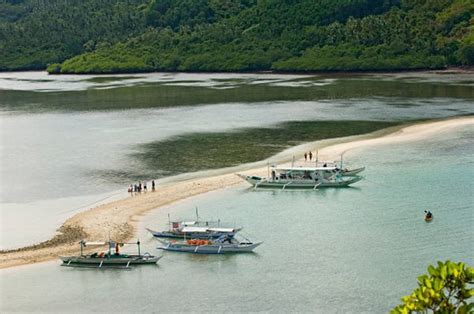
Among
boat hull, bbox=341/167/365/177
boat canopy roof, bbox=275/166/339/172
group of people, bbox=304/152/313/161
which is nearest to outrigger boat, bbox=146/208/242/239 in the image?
boat canopy roof, bbox=275/166/339/172

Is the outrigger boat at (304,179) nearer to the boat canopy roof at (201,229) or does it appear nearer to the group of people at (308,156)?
the group of people at (308,156)

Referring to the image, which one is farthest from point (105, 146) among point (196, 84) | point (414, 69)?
point (414, 69)

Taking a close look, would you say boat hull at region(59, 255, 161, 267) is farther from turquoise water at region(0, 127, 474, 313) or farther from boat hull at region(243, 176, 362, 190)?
boat hull at region(243, 176, 362, 190)

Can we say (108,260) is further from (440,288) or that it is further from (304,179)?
(440,288)

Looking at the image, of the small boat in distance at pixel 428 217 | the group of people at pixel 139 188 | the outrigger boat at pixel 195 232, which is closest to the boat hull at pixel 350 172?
the small boat in distance at pixel 428 217

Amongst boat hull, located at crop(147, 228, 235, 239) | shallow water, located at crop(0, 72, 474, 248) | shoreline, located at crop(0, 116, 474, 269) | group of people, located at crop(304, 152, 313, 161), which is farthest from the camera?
group of people, located at crop(304, 152, 313, 161)

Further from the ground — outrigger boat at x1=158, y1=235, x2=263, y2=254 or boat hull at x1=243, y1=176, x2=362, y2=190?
boat hull at x1=243, y1=176, x2=362, y2=190

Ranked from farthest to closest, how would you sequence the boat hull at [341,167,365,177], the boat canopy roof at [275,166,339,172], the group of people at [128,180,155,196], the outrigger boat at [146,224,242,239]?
1. the boat hull at [341,167,365,177]
2. the boat canopy roof at [275,166,339,172]
3. the group of people at [128,180,155,196]
4. the outrigger boat at [146,224,242,239]
